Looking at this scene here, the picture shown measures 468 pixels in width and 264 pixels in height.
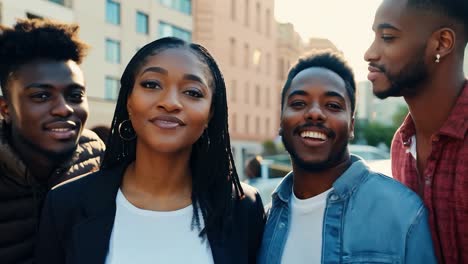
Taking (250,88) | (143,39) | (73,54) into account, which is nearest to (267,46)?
(250,88)

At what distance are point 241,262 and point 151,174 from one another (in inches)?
25.0

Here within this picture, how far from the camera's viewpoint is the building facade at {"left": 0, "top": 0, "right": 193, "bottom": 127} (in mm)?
23141

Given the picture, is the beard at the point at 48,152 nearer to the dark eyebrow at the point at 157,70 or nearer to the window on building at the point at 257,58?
the dark eyebrow at the point at 157,70

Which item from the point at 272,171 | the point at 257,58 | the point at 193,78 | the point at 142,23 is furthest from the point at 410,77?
the point at 257,58

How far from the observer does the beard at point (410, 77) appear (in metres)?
2.59

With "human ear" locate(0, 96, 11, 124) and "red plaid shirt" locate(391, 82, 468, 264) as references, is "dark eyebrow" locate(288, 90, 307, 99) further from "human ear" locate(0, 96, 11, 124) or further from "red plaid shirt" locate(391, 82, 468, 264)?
"human ear" locate(0, 96, 11, 124)

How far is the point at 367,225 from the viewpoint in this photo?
2.55 m

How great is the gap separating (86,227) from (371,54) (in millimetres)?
1644

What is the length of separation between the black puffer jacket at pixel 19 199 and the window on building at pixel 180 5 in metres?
26.8

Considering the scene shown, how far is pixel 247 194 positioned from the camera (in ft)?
9.53

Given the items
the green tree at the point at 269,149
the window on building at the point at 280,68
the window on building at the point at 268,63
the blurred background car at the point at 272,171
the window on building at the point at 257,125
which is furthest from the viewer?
the window on building at the point at 280,68

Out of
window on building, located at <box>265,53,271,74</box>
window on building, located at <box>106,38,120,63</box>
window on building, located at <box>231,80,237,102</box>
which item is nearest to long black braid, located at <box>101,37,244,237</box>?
window on building, located at <box>106,38,120,63</box>

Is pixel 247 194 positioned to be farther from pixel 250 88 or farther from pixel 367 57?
pixel 250 88

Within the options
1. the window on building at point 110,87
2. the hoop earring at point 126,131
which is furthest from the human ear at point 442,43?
the window on building at point 110,87
